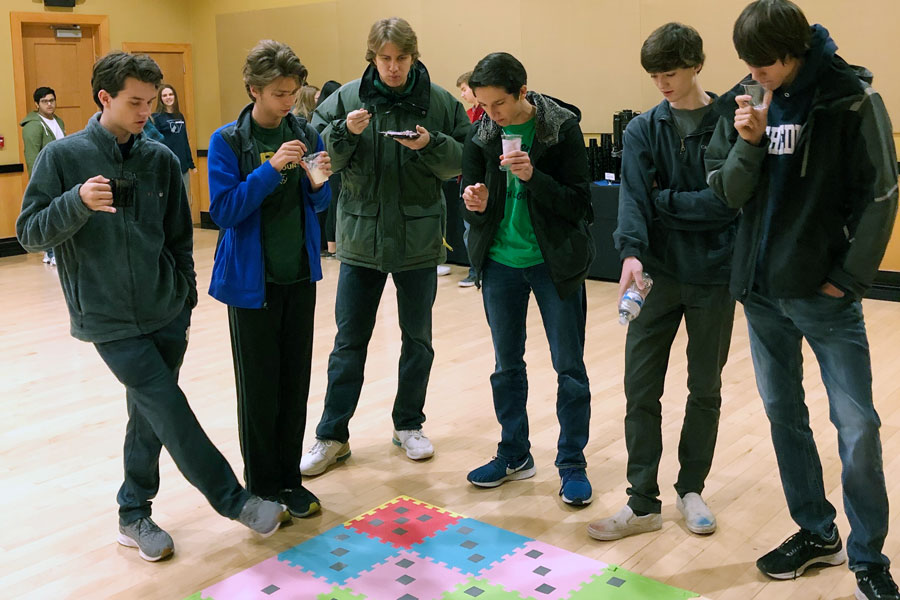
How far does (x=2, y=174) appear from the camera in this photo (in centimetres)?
981

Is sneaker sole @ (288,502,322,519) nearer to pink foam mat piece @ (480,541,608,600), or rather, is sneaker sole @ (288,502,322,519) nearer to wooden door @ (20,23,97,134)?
pink foam mat piece @ (480,541,608,600)

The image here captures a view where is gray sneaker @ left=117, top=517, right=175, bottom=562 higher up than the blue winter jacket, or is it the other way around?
the blue winter jacket

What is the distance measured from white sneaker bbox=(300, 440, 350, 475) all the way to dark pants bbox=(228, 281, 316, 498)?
325mm

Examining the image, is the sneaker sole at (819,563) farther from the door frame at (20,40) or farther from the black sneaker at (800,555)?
the door frame at (20,40)

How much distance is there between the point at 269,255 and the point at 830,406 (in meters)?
1.75

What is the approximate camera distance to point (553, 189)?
3.13 meters

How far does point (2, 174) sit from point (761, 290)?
30.0 ft

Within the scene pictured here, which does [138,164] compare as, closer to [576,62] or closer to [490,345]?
[490,345]

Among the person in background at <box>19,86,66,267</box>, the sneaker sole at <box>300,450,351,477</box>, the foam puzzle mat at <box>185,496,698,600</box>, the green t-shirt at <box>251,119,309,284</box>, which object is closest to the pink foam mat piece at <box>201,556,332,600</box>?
the foam puzzle mat at <box>185,496,698,600</box>

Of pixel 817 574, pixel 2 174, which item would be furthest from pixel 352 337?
pixel 2 174

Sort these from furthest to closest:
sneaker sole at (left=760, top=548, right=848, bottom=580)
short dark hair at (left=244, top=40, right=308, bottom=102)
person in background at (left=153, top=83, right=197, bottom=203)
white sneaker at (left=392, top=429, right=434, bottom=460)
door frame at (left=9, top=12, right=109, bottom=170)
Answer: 1. door frame at (left=9, top=12, right=109, bottom=170)
2. person in background at (left=153, top=83, right=197, bottom=203)
3. white sneaker at (left=392, top=429, right=434, bottom=460)
4. short dark hair at (left=244, top=40, right=308, bottom=102)
5. sneaker sole at (left=760, top=548, right=848, bottom=580)

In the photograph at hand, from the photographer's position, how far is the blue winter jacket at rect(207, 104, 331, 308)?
294cm

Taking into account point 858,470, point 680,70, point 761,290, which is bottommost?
point 858,470

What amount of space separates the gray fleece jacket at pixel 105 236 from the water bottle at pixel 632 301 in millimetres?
1374
